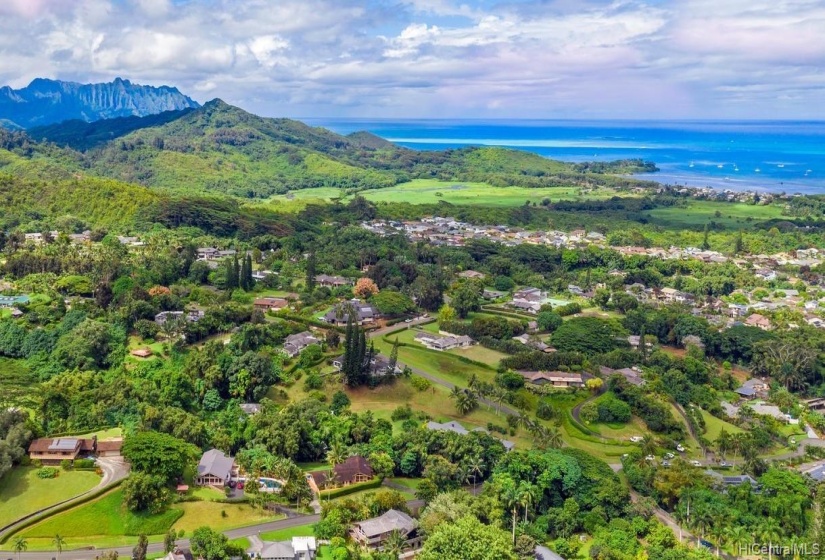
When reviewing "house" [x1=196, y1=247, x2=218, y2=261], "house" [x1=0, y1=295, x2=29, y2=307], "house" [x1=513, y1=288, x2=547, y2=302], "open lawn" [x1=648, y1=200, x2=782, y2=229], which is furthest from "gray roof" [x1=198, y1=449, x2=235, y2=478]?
"open lawn" [x1=648, y1=200, x2=782, y2=229]

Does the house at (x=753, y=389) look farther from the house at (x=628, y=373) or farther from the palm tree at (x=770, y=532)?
the palm tree at (x=770, y=532)

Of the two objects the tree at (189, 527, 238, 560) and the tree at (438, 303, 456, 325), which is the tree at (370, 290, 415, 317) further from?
the tree at (189, 527, 238, 560)

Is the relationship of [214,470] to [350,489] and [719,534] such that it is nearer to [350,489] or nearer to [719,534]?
[350,489]

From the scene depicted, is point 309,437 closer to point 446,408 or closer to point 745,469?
point 446,408

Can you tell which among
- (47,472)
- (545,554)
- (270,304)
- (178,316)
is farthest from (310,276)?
(545,554)

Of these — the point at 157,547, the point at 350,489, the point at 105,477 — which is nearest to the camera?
Answer: the point at 157,547

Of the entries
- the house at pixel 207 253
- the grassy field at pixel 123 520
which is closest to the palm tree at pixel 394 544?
the grassy field at pixel 123 520

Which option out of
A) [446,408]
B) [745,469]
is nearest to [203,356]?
[446,408]
